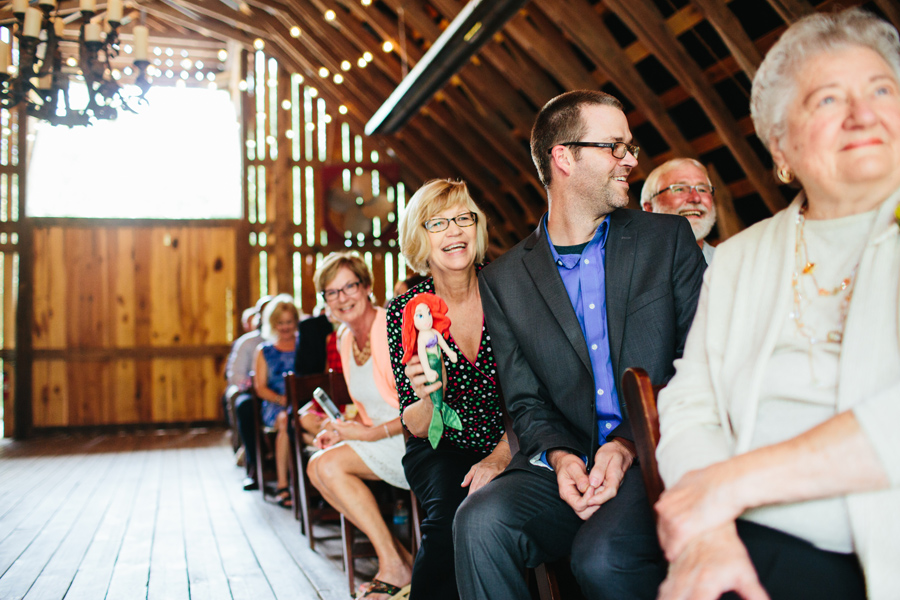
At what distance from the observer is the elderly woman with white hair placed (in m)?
1.03

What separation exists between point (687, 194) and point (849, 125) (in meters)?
1.81

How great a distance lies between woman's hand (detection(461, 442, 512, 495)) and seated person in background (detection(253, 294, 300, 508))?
9.15 feet

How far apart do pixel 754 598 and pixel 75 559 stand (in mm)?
3348

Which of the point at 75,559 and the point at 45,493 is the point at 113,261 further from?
the point at 75,559

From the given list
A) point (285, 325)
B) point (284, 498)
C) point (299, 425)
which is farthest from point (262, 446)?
point (299, 425)

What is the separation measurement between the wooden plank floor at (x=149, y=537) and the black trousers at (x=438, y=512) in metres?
0.91

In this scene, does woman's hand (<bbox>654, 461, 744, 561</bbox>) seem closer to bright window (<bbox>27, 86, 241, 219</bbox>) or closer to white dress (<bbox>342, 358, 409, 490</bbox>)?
white dress (<bbox>342, 358, 409, 490</bbox>)

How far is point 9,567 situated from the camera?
3.32 metres

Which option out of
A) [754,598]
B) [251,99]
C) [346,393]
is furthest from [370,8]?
[754,598]

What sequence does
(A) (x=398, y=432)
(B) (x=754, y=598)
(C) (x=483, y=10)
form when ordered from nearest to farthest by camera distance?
(B) (x=754, y=598)
(A) (x=398, y=432)
(C) (x=483, y=10)

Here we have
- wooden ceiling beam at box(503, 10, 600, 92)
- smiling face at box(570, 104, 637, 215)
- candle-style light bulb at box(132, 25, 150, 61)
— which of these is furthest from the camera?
wooden ceiling beam at box(503, 10, 600, 92)

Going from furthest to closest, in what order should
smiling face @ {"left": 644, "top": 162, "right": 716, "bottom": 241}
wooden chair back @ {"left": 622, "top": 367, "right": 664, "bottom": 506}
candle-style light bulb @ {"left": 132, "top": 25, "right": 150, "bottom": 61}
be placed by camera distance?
candle-style light bulb @ {"left": 132, "top": 25, "right": 150, "bottom": 61} < smiling face @ {"left": 644, "top": 162, "right": 716, "bottom": 241} < wooden chair back @ {"left": 622, "top": 367, "right": 664, "bottom": 506}

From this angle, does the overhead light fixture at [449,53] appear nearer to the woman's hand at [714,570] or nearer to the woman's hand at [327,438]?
the woman's hand at [327,438]

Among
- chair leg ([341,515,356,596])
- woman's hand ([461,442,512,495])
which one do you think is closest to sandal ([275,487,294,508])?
chair leg ([341,515,356,596])
